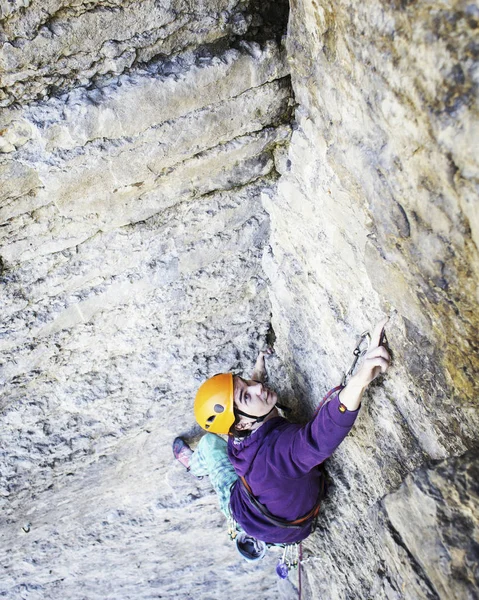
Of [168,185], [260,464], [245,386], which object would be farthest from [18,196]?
[260,464]

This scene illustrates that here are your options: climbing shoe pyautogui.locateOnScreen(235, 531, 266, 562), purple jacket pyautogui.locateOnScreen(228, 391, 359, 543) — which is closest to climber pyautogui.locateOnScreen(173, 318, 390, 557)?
purple jacket pyautogui.locateOnScreen(228, 391, 359, 543)

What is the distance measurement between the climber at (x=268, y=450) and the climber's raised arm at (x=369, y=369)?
8 cm

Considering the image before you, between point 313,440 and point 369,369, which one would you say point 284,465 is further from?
point 369,369

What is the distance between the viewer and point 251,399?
2.54 m

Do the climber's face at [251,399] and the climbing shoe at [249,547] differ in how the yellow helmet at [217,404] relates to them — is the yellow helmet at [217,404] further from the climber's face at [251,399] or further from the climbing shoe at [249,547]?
the climbing shoe at [249,547]

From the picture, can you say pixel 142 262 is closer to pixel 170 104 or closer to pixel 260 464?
pixel 170 104

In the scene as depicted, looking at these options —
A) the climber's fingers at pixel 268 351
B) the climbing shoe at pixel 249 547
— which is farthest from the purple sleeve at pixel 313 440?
the climbing shoe at pixel 249 547

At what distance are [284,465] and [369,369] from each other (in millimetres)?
744

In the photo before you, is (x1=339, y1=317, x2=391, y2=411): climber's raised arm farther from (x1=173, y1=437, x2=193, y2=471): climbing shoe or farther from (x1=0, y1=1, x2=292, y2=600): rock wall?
(x1=173, y1=437, x2=193, y2=471): climbing shoe

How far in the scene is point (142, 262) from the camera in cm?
235

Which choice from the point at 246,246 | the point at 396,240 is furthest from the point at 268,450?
the point at 396,240

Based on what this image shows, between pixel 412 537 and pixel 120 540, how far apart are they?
2.59 metres

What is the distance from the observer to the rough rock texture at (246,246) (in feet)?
4.52

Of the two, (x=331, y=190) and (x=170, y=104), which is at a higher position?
(x=170, y=104)
